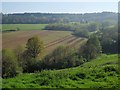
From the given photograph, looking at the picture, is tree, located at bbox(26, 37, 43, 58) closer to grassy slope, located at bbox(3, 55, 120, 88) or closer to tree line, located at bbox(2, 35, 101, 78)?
tree line, located at bbox(2, 35, 101, 78)

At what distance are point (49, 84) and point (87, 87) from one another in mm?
2019

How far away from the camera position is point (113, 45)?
183 ft

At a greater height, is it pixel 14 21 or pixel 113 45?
pixel 14 21

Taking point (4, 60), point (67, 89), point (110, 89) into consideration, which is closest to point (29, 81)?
point (67, 89)

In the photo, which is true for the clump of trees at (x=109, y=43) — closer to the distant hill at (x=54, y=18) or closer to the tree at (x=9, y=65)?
the tree at (x=9, y=65)

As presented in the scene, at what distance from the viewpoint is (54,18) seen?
492ft

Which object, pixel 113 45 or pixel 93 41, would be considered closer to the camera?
pixel 93 41

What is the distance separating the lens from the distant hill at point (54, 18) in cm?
11944

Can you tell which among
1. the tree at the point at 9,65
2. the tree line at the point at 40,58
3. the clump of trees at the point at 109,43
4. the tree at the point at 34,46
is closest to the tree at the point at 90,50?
the tree line at the point at 40,58

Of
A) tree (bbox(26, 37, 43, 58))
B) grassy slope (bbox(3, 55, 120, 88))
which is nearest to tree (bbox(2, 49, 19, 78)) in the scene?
tree (bbox(26, 37, 43, 58))

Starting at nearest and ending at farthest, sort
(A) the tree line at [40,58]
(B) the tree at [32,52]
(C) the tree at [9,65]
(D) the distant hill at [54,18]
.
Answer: (C) the tree at [9,65] < (A) the tree line at [40,58] < (B) the tree at [32,52] < (D) the distant hill at [54,18]

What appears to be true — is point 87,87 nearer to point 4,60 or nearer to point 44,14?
point 4,60

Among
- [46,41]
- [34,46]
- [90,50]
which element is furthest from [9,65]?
[46,41]

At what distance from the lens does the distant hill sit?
392ft
